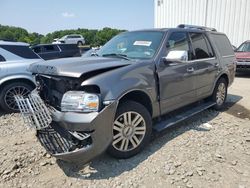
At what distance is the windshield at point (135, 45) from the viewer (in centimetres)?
394

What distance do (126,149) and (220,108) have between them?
10.7ft

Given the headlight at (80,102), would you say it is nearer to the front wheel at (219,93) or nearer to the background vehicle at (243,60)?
the front wheel at (219,93)

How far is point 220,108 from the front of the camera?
5844mm

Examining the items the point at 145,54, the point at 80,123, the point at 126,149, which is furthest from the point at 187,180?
the point at 145,54

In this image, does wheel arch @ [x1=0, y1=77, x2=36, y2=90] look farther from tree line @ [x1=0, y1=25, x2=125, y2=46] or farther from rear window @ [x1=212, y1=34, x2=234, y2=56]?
tree line @ [x1=0, y1=25, x2=125, y2=46]

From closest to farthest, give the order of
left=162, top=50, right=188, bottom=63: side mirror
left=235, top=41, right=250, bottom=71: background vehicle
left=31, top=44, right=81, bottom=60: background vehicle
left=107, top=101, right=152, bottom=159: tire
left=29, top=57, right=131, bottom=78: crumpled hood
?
1. left=29, top=57, right=131, bottom=78: crumpled hood
2. left=107, top=101, right=152, bottom=159: tire
3. left=162, top=50, right=188, bottom=63: side mirror
4. left=235, top=41, right=250, bottom=71: background vehicle
5. left=31, top=44, right=81, bottom=60: background vehicle

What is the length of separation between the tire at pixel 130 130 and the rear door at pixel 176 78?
511 mm

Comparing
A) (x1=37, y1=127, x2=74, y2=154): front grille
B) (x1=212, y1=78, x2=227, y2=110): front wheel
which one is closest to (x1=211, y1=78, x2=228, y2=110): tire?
(x1=212, y1=78, x2=227, y2=110): front wheel

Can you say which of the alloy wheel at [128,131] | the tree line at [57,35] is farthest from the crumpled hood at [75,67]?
the tree line at [57,35]

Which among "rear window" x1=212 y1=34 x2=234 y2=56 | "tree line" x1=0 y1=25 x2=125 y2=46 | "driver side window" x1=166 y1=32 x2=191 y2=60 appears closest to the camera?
"driver side window" x1=166 y1=32 x2=191 y2=60

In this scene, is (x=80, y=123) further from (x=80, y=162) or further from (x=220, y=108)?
(x=220, y=108)

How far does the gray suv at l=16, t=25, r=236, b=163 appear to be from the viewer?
2.91 m

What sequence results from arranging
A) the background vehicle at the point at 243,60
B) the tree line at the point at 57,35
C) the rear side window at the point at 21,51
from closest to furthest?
1. the rear side window at the point at 21,51
2. the background vehicle at the point at 243,60
3. the tree line at the point at 57,35

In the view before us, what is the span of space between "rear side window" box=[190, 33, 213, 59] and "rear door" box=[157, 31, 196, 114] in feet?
0.70
